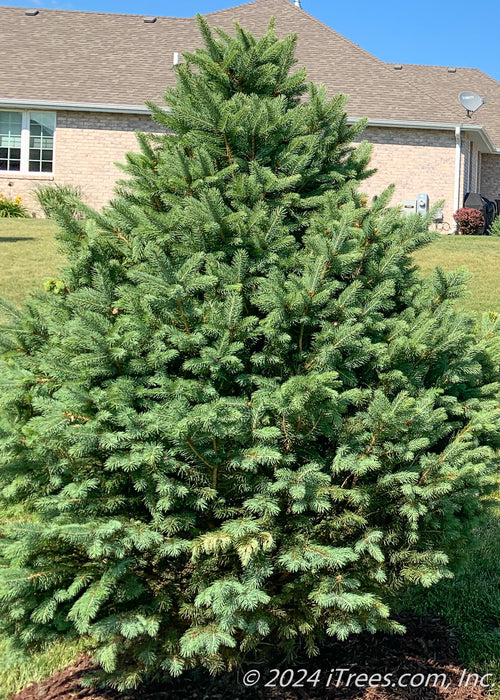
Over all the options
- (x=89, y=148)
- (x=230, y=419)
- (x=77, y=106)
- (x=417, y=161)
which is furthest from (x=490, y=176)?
(x=230, y=419)

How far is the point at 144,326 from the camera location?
2.54 m

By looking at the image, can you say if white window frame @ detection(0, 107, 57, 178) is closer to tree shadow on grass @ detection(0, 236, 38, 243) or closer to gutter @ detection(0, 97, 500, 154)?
gutter @ detection(0, 97, 500, 154)

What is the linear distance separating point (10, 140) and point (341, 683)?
21.4 metres

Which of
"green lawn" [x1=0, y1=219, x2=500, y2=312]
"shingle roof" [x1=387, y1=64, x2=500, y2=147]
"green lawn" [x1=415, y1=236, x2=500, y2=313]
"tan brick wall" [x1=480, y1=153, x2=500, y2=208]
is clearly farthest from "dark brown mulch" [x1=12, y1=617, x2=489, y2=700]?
"tan brick wall" [x1=480, y1=153, x2=500, y2=208]

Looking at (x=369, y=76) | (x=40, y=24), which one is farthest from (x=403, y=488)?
(x=40, y=24)

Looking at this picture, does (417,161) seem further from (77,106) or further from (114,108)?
(77,106)

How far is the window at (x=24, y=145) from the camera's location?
68.9 ft

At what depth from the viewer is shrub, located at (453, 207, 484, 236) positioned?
66.8 feet

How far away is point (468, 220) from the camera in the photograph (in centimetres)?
2039

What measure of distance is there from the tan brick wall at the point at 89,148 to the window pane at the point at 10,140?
22.4 inches

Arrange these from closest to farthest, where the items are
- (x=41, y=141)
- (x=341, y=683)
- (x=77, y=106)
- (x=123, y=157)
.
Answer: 1. (x=341, y=683)
2. (x=77, y=106)
3. (x=123, y=157)
4. (x=41, y=141)

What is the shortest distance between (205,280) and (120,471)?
2.56 feet

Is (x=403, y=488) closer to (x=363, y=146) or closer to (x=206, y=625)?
(x=206, y=625)

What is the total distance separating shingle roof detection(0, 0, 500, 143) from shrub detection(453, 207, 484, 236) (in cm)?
301
